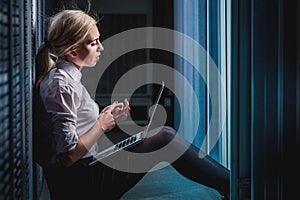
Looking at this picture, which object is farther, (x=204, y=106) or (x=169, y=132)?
(x=204, y=106)

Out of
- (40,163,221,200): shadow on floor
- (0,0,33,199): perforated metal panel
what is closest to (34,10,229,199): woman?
(0,0,33,199): perforated metal panel

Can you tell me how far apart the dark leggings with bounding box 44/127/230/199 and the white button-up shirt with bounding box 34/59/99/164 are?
65 mm

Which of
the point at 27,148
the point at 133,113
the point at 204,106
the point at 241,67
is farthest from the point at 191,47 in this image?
the point at 27,148

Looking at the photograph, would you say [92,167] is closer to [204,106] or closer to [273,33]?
[273,33]

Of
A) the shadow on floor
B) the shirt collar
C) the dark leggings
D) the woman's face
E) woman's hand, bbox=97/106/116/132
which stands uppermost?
the woman's face

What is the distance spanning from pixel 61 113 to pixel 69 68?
0.20 metres

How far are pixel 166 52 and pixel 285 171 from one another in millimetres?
2429

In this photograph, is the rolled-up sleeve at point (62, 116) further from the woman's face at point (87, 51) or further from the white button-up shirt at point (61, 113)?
the woman's face at point (87, 51)

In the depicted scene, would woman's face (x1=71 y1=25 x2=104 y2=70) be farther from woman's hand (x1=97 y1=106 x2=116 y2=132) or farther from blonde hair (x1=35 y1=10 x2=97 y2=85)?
woman's hand (x1=97 y1=106 x2=116 y2=132)

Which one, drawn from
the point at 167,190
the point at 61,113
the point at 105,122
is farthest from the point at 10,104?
the point at 167,190

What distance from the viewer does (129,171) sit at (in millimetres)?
1541

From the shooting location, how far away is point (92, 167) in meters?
1.44

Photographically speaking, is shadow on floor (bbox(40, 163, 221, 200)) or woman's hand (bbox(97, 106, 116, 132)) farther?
shadow on floor (bbox(40, 163, 221, 200))

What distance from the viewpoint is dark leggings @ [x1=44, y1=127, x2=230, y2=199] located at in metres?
1.44
